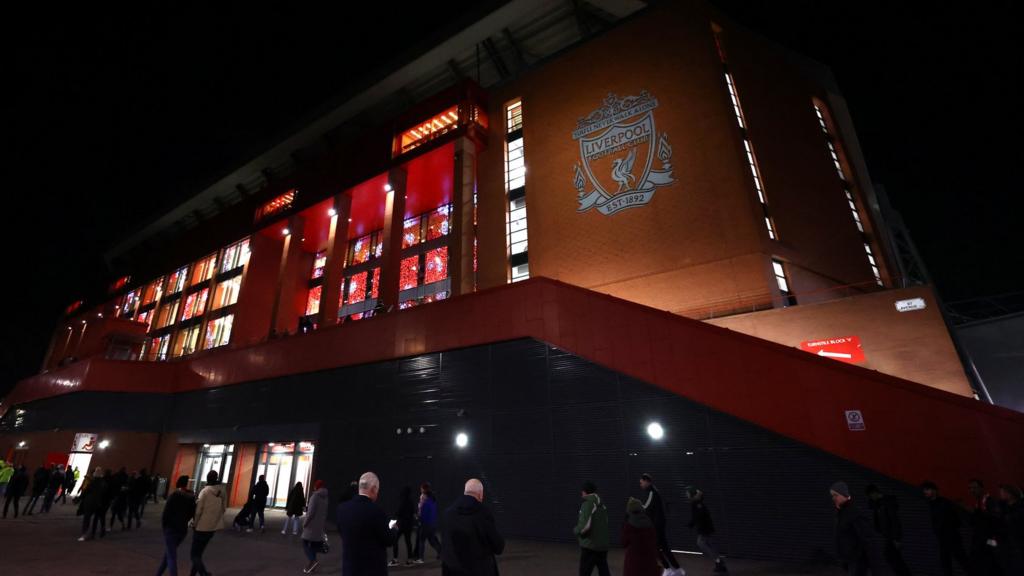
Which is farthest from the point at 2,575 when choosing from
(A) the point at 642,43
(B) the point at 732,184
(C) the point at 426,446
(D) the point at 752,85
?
(D) the point at 752,85

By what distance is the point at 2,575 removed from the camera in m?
7.13

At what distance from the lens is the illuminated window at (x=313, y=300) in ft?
104

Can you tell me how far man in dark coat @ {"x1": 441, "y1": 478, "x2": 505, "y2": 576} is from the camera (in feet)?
12.5

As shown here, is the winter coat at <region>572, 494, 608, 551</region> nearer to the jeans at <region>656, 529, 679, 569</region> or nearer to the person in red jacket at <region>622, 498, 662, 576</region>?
the person in red jacket at <region>622, 498, 662, 576</region>

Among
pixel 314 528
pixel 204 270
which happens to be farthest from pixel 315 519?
pixel 204 270

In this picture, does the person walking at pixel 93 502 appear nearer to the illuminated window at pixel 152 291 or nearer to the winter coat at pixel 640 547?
the winter coat at pixel 640 547

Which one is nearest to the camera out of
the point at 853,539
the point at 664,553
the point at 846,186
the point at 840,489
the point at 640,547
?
the point at 640,547

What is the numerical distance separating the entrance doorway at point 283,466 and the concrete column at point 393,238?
6.91 m

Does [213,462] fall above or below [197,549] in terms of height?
above

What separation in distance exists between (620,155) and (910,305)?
11.0 m

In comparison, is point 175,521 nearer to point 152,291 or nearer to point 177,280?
point 177,280

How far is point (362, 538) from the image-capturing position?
3.71 metres

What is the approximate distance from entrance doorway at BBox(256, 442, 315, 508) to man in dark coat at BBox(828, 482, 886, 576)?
49.9ft

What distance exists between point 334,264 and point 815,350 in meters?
21.8
